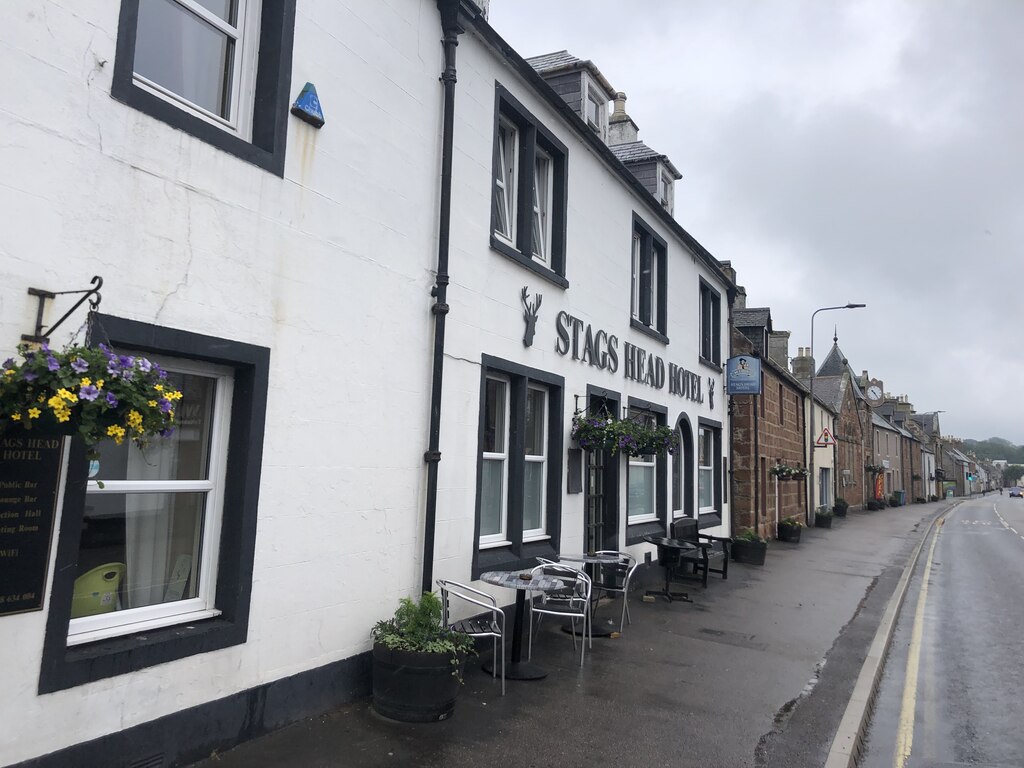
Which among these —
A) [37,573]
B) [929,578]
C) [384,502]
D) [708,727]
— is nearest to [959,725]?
[708,727]

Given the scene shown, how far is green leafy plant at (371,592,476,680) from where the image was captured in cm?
536

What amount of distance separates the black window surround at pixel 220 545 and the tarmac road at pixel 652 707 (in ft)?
2.72

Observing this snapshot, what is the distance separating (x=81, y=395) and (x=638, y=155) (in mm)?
13557

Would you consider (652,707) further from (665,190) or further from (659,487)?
(665,190)

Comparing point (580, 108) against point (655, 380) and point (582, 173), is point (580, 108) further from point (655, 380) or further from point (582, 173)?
point (655, 380)

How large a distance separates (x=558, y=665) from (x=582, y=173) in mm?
6355

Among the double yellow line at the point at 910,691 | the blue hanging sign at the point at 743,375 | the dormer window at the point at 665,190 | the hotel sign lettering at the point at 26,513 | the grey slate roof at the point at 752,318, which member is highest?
the dormer window at the point at 665,190

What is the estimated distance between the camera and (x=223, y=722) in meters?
4.51

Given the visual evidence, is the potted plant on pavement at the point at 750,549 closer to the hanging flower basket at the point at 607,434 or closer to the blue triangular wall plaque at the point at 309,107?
the hanging flower basket at the point at 607,434

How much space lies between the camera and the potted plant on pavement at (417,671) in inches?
206

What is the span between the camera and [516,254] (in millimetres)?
7938

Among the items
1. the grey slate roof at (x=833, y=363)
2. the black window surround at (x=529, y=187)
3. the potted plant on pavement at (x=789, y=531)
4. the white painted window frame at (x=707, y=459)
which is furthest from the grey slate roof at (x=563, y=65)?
the grey slate roof at (x=833, y=363)

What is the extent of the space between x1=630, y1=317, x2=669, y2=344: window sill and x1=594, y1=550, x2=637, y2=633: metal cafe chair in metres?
3.53

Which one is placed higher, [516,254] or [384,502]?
[516,254]
